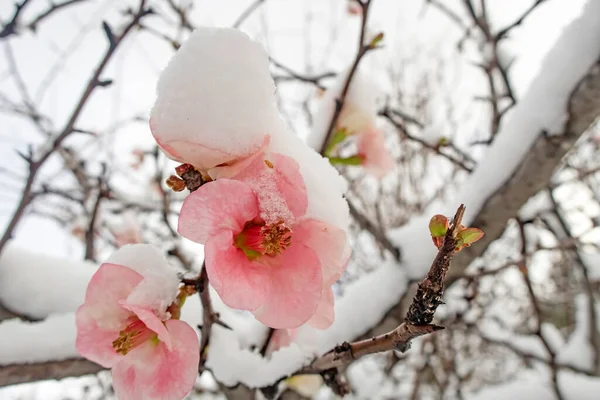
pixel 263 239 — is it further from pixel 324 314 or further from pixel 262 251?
pixel 324 314

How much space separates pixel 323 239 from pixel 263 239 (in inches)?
2.8

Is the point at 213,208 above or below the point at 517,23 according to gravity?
below

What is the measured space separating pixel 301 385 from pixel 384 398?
5.26 ft

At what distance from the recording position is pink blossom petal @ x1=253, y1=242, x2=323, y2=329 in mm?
462

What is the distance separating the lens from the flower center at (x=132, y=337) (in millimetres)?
519

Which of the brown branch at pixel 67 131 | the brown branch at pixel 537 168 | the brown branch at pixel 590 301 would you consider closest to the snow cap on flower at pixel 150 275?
the brown branch at pixel 67 131

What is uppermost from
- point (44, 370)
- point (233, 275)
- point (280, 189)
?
point (280, 189)

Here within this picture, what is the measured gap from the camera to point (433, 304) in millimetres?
386

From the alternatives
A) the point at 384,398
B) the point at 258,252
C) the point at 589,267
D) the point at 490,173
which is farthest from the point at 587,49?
the point at 384,398

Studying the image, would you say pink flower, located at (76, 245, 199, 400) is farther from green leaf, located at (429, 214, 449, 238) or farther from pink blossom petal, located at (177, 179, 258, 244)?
green leaf, located at (429, 214, 449, 238)

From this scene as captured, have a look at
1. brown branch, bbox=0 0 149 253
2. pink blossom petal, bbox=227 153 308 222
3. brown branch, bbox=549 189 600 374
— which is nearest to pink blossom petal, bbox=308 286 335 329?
pink blossom petal, bbox=227 153 308 222

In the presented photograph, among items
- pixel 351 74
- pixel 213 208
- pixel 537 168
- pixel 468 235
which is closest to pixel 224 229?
pixel 213 208

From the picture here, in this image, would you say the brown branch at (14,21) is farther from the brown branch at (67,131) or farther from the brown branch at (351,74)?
the brown branch at (351,74)

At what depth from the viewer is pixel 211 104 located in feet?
1.51
